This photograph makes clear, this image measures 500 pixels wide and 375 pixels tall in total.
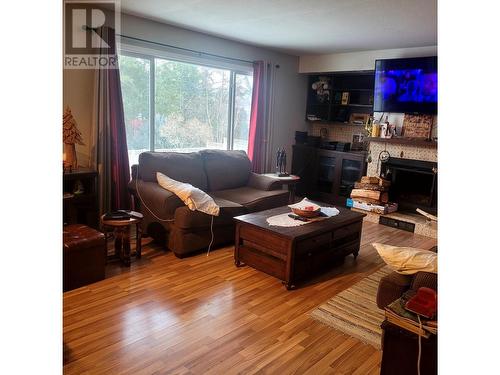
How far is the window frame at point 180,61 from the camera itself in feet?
13.8

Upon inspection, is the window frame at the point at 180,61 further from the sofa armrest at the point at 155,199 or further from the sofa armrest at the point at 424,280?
the sofa armrest at the point at 424,280

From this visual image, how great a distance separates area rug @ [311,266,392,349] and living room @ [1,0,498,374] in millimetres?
16

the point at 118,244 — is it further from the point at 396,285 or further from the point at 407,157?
the point at 407,157

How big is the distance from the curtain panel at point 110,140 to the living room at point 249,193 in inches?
0.7

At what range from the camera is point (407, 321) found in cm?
160

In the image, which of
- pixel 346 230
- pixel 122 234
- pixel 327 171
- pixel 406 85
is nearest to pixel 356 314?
pixel 346 230

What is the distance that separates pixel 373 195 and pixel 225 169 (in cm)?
211

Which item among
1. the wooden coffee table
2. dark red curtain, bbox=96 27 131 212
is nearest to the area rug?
the wooden coffee table

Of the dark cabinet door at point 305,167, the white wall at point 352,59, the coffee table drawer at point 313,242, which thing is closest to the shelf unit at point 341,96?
the white wall at point 352,59

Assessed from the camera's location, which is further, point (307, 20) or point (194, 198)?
point (307, 20)

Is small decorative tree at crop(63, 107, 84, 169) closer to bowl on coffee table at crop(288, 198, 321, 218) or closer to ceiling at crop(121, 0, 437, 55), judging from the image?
ceiling at crop(121, 0, 437, 55)
